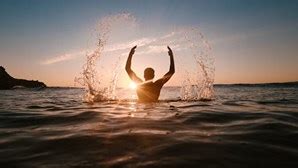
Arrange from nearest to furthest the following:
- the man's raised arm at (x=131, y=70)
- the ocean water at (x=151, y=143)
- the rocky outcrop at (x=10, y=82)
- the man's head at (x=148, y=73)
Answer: the ocean water at (x=151, y=143) → the man's raised arm at (x=131, y=70) → the man's head at (x=148, y=73) → the rocky outcrop at (x=10, y=82)

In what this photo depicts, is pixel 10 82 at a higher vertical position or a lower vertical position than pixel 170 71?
higher

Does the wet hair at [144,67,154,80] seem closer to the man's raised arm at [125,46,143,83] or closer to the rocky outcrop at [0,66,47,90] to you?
the man's raised arm at [125,46,143,83]

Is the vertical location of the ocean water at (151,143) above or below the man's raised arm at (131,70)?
below

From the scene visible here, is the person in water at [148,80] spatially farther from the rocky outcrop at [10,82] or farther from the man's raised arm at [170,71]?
the rocky outcrop at [10,82]

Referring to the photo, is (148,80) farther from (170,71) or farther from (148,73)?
(170,71)

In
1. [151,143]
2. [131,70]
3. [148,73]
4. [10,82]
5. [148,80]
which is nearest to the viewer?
[151,143]

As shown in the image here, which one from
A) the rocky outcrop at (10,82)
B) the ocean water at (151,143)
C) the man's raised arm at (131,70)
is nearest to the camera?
the ocean water at (151,143)

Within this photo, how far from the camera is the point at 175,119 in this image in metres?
7.72

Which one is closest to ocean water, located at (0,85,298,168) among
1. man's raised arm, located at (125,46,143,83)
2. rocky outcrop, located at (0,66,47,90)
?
man's raised arm, located at (125,46,143,83)

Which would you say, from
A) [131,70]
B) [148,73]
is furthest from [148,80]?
[131,70]

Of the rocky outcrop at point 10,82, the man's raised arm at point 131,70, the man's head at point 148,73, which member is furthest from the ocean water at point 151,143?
the rocky outcrop at point 10,82

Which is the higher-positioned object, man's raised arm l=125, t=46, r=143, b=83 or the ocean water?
man's raised arm l=125, t=46, r=143, b=83

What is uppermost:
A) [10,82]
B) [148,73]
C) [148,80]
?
[10,82]

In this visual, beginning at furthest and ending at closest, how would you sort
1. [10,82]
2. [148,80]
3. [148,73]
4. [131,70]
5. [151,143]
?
[10,82], [148,80], [148,73], [131,70], [151,143]
